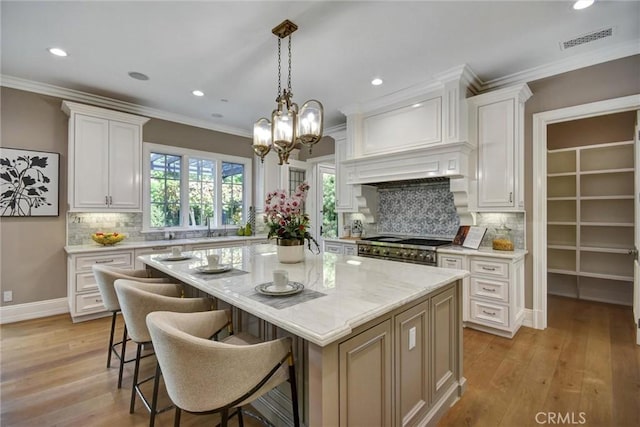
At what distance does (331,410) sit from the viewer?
1.23 m

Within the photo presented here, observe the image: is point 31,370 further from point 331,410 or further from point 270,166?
point 270,166

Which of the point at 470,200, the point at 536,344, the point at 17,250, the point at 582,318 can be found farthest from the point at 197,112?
the point at 582,318

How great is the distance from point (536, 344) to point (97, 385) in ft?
12.6

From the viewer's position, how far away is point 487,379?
236 centimetres

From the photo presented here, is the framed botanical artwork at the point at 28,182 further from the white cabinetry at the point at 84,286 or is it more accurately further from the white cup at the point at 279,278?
the white cup at the point at 279,278

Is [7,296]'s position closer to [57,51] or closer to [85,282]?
[85,282]

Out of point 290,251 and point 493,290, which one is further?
point 493,290

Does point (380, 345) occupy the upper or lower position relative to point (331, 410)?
upper

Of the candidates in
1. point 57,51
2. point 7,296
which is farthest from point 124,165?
point 7,296

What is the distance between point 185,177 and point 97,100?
58.9 inches

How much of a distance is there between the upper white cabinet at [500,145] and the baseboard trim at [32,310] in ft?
17.3

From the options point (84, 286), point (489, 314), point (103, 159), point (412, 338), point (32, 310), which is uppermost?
point (103, 159)

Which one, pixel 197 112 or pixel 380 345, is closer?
pixel 380 345

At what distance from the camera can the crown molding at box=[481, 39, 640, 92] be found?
286cm
